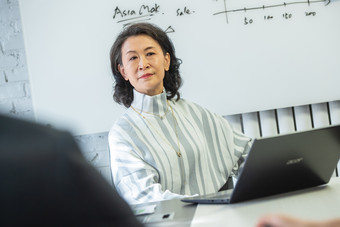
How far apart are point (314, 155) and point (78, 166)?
716mm

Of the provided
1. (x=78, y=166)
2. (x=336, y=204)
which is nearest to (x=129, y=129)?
(x=336, y=204)

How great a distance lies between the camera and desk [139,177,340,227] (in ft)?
2.49

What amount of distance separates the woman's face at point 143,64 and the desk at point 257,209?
2.18 feet

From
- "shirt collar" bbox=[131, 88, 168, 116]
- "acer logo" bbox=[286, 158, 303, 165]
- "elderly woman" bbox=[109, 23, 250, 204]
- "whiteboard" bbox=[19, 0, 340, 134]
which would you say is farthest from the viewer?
"whiteboard" bbox=[19, 0, 340, 134]

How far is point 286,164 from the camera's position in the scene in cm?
88

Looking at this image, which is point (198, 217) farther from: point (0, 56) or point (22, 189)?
point (0, 56)

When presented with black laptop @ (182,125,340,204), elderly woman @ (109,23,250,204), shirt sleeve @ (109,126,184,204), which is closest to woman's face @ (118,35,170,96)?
elderly woman @ (109,23,250,204)

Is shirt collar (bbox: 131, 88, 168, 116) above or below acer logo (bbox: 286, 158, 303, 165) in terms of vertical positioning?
above

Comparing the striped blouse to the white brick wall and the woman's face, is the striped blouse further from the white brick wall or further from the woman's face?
the white brick wall

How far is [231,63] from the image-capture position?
205 centimetres

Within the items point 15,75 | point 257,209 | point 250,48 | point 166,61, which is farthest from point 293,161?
point 15,75

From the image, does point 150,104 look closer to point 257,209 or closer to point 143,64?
point 143,64

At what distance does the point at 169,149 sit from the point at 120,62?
43 cm

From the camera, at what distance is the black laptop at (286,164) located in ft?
2.71
